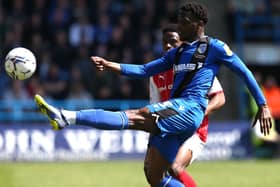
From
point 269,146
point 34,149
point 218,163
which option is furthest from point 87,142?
point 269,146

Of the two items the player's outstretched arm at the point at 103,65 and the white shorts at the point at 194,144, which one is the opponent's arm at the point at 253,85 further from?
the player's outstretched arm at the point at 103,65

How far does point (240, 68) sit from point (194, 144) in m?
0.99

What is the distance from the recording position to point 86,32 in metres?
20.3

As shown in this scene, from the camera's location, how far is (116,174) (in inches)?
583

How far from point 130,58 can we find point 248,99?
11.3ft

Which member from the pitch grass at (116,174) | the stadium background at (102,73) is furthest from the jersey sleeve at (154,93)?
the stadium background at (102,73)

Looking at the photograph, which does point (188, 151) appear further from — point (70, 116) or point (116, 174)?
point (116, 174)

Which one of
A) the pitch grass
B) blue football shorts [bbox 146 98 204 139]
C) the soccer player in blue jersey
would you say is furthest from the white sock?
the pitch grass

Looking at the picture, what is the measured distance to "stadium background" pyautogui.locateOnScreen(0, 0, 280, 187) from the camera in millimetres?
17844

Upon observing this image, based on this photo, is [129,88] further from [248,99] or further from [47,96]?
[248,99]

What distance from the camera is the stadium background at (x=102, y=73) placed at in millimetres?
17844

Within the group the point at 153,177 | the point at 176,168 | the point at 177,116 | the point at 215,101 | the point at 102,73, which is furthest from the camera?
the point at 102,73

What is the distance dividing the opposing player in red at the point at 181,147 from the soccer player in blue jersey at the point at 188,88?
0.28ft

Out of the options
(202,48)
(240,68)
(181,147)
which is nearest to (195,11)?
(202,48)
